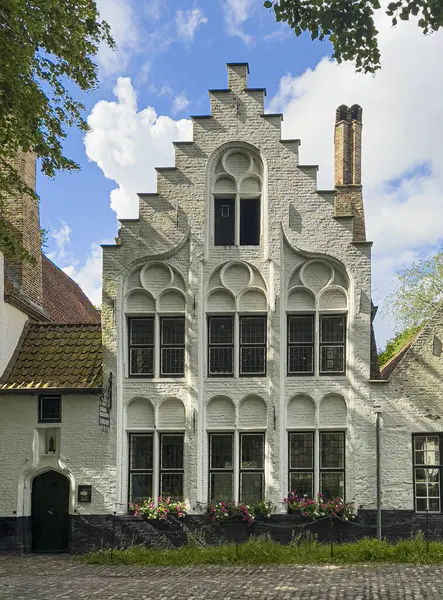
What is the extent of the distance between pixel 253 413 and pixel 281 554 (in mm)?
3727

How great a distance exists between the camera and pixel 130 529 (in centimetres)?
2022

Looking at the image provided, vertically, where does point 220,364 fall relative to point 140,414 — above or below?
above

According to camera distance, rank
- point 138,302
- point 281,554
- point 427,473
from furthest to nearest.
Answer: point 138,302, point 427,473, point 281,554

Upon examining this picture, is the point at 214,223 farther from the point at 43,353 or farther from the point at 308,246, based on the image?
the point at 43,353

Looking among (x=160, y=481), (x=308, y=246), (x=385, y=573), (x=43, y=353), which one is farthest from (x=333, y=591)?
(x=43, y=353)

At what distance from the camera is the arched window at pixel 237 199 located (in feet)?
70.5

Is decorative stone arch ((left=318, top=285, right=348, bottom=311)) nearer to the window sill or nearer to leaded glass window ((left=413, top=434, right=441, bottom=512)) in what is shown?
leaded glass window ((left=413, top=434, right=441, bottom=512))

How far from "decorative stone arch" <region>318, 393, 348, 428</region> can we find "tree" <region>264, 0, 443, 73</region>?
35.4 feet

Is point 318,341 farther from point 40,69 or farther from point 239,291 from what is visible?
point 40,69

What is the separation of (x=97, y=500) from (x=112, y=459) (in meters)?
1.06

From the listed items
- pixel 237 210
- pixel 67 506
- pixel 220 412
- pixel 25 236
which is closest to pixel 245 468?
pixel 220 412

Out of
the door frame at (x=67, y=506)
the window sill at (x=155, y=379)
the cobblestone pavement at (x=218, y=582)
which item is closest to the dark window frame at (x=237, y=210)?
the window sill at (x=155, y=379)

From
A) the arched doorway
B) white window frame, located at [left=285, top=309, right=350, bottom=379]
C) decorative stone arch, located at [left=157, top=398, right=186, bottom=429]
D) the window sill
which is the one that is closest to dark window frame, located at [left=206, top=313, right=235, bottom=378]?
the window sill

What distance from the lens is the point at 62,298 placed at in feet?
96.2
